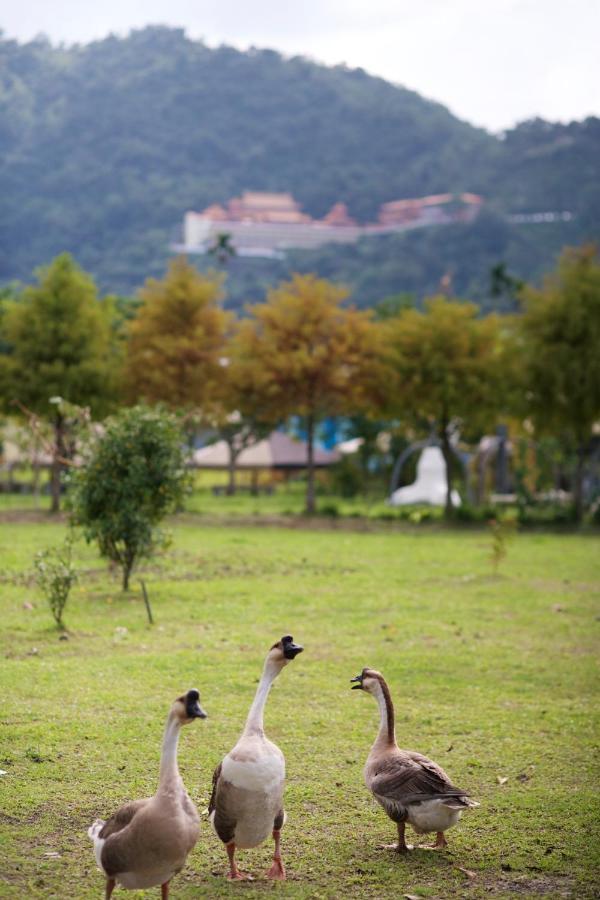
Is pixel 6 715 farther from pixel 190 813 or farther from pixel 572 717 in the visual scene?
pixel 572 717

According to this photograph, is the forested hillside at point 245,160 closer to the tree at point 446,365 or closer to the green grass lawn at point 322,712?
the tree at point 446,365

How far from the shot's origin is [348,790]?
7.05 meters

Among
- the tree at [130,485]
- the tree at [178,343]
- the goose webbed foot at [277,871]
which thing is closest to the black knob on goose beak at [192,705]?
the goose webbed foot at [277,871]

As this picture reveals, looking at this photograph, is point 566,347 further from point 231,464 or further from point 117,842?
point 117,842

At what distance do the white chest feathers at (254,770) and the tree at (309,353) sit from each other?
22.3m

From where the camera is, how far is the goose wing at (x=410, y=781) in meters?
5.78

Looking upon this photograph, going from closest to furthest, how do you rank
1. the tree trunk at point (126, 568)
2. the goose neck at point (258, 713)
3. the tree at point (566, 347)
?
the goose neck at point (258, 713) → the tree trunk at point (126, 568) → the tree at point (566, 347)

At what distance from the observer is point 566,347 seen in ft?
87.9

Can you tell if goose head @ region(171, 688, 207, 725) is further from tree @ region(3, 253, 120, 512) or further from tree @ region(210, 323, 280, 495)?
tree @ region(210, 323, 280, 495)

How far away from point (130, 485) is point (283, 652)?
8.70 meters

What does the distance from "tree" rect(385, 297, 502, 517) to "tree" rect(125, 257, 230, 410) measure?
5.06 metres

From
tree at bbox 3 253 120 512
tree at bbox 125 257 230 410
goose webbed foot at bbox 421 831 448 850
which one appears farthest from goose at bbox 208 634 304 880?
tree at bbox 125 257 230 410

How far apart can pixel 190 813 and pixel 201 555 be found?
14.0 metres

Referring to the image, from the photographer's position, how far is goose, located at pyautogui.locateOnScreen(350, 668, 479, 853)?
5773mm
